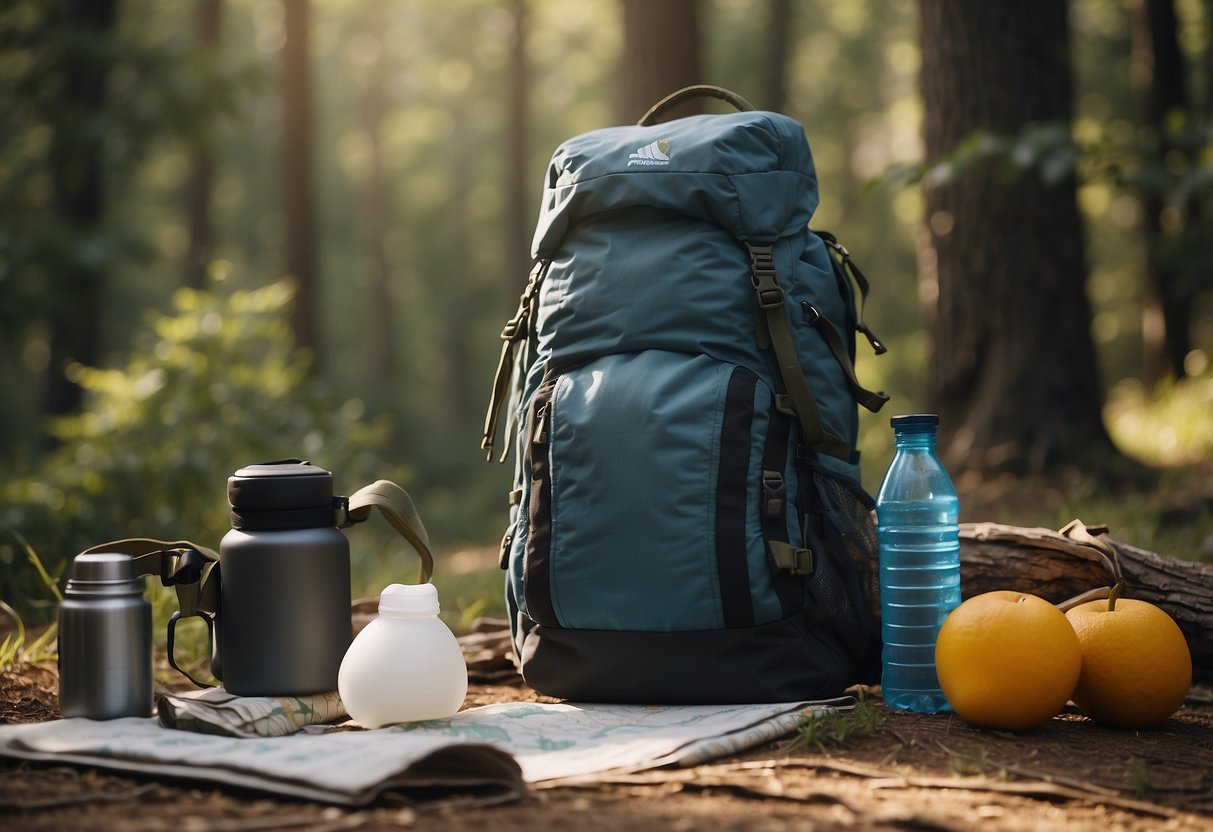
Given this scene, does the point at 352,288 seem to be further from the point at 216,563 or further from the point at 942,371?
the point at 216,563

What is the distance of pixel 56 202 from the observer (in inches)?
348

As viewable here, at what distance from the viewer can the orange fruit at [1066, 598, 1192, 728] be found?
2.44m

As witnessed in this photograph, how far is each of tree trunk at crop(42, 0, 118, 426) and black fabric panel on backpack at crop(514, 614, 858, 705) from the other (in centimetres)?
Answer: 666

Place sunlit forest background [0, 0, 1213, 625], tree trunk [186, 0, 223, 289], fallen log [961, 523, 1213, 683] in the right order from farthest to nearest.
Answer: tree trunk [186, 0, 223, 289] < sunlit forest background [0, 0, 1213, 625] < fallen log [961, 523, 1213, 683]

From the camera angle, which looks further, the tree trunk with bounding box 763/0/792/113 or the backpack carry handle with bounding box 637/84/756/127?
the tree trunk with bounding box 763/0/792/113

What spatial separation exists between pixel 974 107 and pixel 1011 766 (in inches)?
138

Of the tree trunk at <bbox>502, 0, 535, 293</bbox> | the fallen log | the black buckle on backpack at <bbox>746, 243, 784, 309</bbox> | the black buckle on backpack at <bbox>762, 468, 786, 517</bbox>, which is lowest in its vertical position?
the fallen log

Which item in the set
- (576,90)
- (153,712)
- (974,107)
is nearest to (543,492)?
(153,712)

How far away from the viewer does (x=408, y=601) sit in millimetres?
2328

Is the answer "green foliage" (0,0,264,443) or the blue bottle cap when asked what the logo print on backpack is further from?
"green foliage" (0,0,264,443)

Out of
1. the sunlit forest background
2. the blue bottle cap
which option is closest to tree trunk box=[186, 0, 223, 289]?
the sunlit forest background

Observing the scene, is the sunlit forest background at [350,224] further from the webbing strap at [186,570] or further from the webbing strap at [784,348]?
the webbing strap at [186,570]

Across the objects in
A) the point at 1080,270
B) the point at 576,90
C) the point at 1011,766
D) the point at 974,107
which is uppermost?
the point at 576,90

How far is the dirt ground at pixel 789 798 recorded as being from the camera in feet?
5.80
